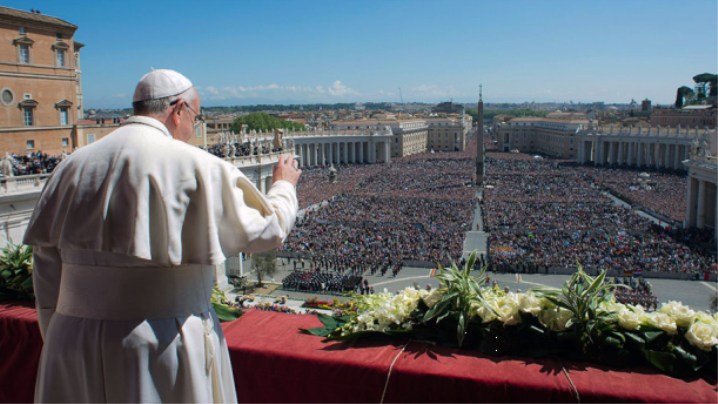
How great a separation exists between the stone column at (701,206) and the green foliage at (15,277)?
38494mm

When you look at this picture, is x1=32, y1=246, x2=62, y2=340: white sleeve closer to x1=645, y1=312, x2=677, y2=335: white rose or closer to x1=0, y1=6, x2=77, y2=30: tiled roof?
x1=645, y1=312, x2=677, y2=335: white rose

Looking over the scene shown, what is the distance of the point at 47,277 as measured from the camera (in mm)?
2709

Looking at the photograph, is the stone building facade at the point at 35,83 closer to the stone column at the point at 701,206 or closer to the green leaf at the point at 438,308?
the green leaf at the point at 438,308

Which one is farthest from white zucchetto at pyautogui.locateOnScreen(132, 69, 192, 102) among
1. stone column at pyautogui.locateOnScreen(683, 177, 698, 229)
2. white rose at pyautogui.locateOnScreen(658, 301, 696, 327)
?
stone column at pyautogui.locateOnScreen(683, 177, 698, 229)

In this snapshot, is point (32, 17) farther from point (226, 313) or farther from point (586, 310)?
point (586, 310)

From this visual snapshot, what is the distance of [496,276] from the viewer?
86.3ft

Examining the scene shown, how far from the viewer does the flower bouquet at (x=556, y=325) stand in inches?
136

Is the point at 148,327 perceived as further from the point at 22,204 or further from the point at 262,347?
the point at 22,204

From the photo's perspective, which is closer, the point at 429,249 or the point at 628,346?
the point at 628,346

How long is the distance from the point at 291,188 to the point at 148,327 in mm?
950

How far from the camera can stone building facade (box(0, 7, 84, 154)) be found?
67.9 feet

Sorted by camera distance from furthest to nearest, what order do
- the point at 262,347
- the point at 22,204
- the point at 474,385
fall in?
the point at 22,204 → the point at 262,347 → the point at 474,385

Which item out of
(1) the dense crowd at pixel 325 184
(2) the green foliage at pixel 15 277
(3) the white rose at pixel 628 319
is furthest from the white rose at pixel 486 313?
(1) the dense crowd at pixel 325 184

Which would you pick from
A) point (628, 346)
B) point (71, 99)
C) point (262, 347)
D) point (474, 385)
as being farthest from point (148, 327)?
point (71, 99)
